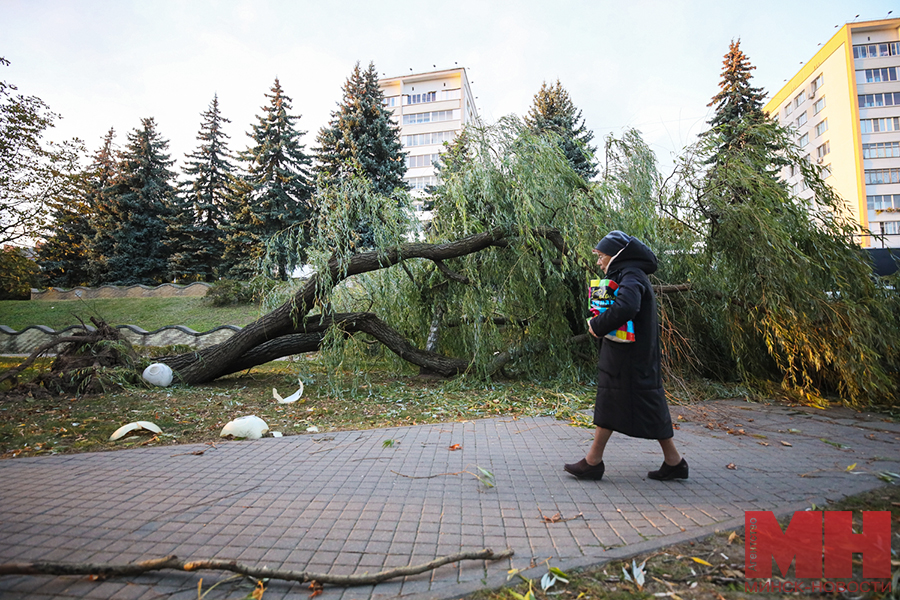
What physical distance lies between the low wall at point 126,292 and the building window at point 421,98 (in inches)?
1436

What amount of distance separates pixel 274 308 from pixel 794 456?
8162 millimetres

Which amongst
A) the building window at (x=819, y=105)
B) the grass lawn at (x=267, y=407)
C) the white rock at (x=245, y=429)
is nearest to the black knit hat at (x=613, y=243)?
the grass lawn at (x=267, y=407)

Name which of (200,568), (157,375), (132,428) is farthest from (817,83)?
(200,568)

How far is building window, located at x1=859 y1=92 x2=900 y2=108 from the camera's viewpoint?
43344 mm

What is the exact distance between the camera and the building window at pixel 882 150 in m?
42.3

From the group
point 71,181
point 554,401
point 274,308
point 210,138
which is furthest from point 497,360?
point 210,138

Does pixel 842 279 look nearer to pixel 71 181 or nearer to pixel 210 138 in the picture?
pixel 71 181

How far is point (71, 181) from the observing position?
19.7 m

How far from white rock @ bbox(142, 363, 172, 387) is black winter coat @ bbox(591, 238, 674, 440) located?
27.0 ft

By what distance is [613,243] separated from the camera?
3.73m

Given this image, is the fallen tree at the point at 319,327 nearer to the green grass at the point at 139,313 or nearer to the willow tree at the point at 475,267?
the willow tree at the point at 475,267

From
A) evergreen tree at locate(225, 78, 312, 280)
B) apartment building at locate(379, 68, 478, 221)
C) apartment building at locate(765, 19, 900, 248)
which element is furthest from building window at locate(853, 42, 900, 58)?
evergreen tree at locate(225, 78, 312, 280)

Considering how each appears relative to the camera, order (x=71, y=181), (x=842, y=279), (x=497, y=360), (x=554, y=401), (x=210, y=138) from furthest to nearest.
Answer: (x=210, y=138) → (x=71, y=181) → (x=497, y=360) → (x=554, y=401) → (x=842, y=279)

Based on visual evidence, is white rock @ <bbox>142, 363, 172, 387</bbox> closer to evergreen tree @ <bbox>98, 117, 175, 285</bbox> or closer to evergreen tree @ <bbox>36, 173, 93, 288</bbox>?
evergreen tree @ <bbox>36, 173, 93, 288</bbox>
